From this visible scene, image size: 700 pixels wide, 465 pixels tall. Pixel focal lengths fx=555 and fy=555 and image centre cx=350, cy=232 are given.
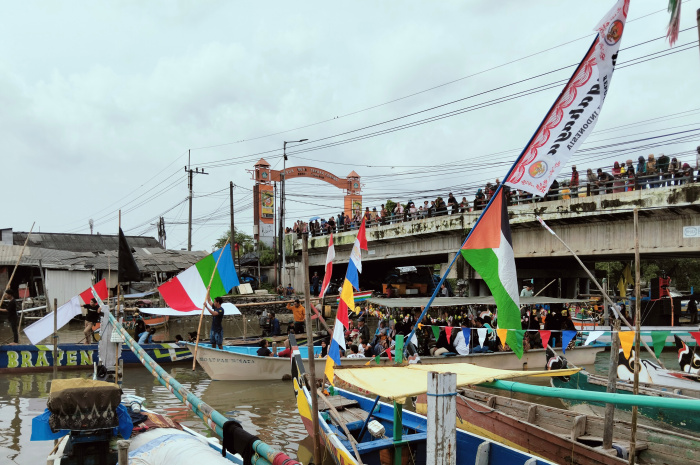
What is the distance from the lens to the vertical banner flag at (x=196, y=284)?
46.3ft

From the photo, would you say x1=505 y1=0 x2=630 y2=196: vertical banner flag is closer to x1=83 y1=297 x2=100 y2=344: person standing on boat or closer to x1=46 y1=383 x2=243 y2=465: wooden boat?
x1=46 y1=383 x2=243 y2=465: wooden boat

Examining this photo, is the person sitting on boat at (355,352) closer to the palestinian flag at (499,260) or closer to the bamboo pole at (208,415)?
the bamboo pole at (208,415)

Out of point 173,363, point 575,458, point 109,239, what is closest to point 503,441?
point 575,458

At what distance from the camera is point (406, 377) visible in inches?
239

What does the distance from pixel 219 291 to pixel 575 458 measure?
9297mm

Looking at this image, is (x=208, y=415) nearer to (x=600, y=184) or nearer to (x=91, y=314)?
(x=91, y=314)

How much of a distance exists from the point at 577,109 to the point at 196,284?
10632 millimetres

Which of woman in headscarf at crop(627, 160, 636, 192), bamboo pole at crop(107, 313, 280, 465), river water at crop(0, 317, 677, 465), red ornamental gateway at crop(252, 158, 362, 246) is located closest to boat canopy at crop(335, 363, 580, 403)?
bamboo pole at crop(107, 313, 280, 465)

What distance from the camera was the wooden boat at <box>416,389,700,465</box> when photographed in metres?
7.32

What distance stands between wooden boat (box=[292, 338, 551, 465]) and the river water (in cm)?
160

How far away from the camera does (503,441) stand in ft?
29.3

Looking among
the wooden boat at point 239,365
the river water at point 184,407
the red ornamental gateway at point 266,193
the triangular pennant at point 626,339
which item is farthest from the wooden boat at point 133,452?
the red ornamental gateway at point 266,193

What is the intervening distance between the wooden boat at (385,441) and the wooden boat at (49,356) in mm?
9792

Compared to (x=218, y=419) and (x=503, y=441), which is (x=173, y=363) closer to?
(x=503, y=441)
